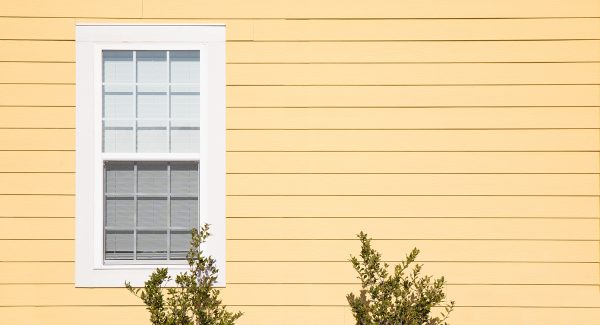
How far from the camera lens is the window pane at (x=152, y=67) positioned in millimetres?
5414

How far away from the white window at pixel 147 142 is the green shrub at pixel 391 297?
1.04m

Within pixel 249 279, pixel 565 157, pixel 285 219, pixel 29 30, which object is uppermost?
pixel 29 30

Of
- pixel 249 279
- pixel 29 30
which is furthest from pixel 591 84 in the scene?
pixel 29 30

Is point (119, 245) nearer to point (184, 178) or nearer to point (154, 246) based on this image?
point (154, 246)

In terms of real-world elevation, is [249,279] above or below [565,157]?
below

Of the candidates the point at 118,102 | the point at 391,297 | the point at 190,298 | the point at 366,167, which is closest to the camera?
the point at 391,297

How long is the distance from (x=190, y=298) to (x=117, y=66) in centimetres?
171

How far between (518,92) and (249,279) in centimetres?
226

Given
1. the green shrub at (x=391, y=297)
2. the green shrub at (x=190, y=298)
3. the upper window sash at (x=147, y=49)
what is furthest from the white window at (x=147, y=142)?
the green shrub at (x=391, y=297)

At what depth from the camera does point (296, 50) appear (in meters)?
5.34

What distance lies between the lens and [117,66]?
5418 millimetres

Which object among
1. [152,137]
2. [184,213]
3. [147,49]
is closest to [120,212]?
[184,213]

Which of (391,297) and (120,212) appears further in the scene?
(120,212)

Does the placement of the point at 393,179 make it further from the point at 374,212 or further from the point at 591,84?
the point at 591,84
